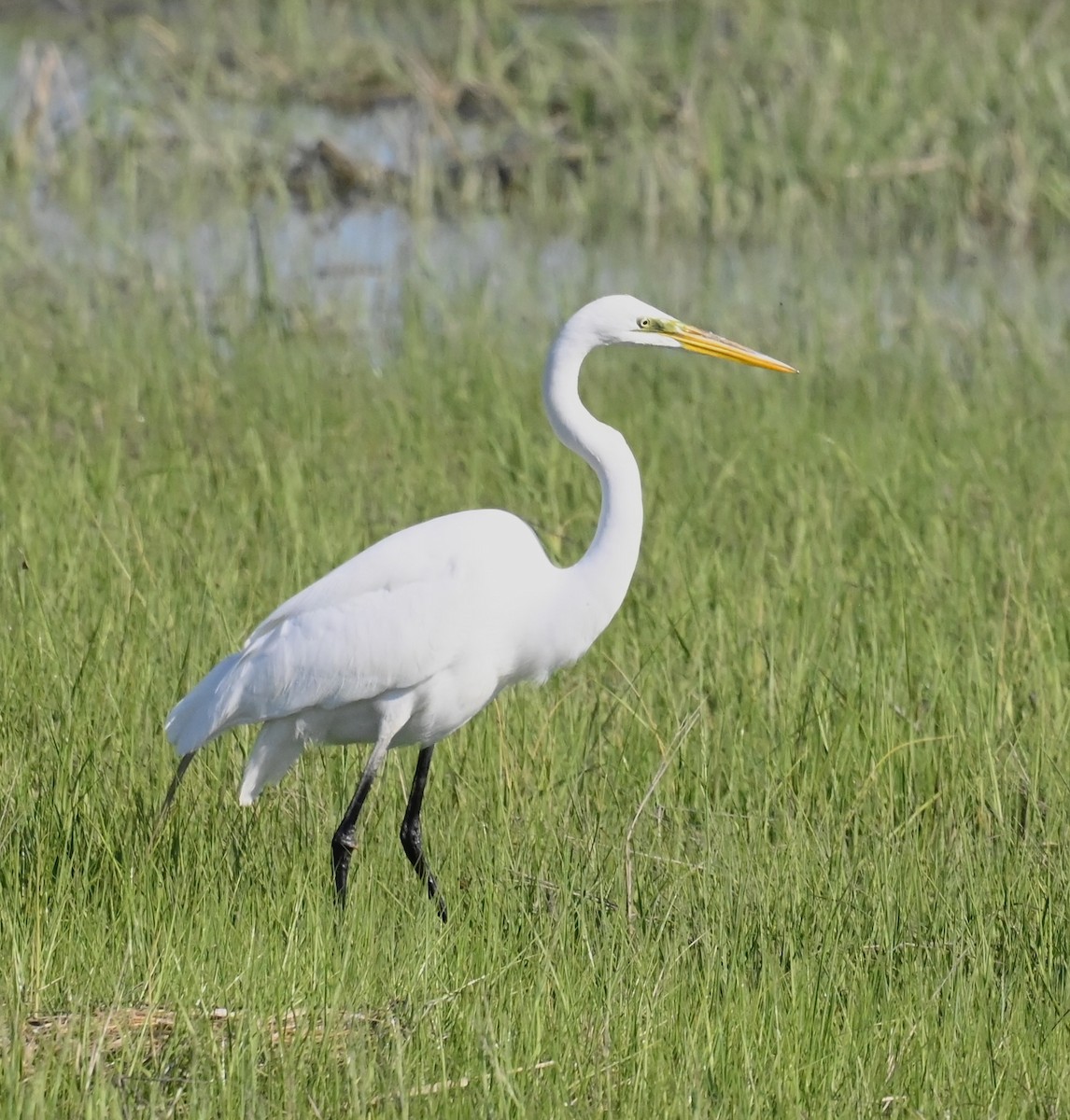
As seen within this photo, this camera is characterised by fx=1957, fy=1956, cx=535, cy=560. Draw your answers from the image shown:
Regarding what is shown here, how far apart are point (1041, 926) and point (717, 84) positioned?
8452 millimetres

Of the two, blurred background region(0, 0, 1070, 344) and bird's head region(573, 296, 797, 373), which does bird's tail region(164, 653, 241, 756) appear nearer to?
bird's head region(573, 296, 797, 373)

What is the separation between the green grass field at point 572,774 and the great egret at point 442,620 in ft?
0.77

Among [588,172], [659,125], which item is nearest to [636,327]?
[588,172]

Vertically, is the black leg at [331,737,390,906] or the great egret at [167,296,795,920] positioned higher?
the great egret at [167,296,795,920]

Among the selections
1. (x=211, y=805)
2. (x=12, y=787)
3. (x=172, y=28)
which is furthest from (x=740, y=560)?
(x=172, y=28)

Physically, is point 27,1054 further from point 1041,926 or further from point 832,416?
point 832,416

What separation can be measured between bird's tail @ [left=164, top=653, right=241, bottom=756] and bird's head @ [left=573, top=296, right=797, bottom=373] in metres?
0.91

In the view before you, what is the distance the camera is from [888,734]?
4.00 metres

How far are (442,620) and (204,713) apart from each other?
0.46 meters

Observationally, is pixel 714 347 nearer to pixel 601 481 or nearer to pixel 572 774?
pixel 601 481

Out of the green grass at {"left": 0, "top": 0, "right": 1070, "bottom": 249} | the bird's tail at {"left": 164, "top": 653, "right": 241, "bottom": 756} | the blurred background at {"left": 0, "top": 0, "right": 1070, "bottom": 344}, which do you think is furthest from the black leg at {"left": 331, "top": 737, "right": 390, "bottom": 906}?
the green grass at {"left": 0, "top": 0, "right": 1070, "bottom": 249}

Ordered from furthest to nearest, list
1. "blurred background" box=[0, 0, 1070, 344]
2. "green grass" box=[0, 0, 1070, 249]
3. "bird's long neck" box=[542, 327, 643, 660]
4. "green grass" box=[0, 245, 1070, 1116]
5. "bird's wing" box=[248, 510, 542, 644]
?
1. "green grass" box=[0, 0, 1070, 249]
2. "blurred background" box=[0, 0, 1070, 344]
3. "bird's wing" box=[248, 510, 542, 644]
4. "bird's long neck" box=[542, 327, 643, 660]
5. "green grass" box=[0, 245, 1070, 1116]

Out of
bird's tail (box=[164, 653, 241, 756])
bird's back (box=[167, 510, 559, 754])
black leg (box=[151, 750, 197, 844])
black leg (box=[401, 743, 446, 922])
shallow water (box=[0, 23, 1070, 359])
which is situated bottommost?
black leg (box=[401, 743, 446, 922])

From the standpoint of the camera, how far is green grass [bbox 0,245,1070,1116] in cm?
275
